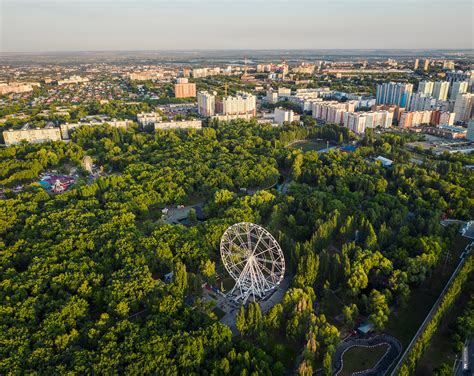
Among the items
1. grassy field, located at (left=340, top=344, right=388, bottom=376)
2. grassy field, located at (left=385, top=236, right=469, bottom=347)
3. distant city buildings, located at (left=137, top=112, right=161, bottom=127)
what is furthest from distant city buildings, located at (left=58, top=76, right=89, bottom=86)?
grassy field, located at (left=340, top=344, right=388, bottom=376)

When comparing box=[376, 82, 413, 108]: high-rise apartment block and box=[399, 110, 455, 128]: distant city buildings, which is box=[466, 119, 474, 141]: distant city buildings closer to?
box=[399, 110, 455, 128]: distant city buildings

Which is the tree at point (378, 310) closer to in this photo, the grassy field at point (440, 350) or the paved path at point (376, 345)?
the paved path at point (376, 345)

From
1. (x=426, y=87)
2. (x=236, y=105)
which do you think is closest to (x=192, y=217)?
(x=236, y=105)

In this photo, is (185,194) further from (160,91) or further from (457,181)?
(160,91)

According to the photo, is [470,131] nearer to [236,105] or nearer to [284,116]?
[284,116]

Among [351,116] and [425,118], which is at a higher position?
[351,116]

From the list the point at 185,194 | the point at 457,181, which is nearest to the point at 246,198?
the point at 185,194

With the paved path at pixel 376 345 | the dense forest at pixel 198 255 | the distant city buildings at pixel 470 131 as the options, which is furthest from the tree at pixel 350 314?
the distant city buildings at pixel 470 131

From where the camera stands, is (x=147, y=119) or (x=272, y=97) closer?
(x=147, y=119)
